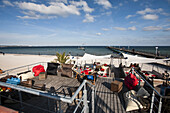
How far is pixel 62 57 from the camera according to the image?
43.1ft

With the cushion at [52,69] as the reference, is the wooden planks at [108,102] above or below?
below

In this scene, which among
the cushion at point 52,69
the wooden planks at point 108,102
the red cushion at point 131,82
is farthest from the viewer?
the cushion at point 52,69

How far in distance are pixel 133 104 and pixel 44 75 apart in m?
6.67

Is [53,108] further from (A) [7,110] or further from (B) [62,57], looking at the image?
(B) [62,57]

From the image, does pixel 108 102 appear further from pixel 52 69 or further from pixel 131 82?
pixel 52 69

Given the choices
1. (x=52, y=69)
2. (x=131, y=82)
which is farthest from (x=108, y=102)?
(x=52, y=69)

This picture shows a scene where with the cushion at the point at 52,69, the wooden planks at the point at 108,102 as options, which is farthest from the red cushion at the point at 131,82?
the cushion at the point at 52,69

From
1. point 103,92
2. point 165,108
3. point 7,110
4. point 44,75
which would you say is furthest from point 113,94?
point 44,75

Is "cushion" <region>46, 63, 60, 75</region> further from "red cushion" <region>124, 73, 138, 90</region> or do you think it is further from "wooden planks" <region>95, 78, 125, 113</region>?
"red cushion" <region>124, 73, 138, 90</region>

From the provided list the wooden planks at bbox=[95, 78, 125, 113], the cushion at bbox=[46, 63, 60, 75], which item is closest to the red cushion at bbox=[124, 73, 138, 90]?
the wooden planks at bbox=[95, 78, 125, 113]

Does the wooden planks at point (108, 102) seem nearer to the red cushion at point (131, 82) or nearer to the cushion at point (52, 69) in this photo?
the red cushion at point (131, 82)

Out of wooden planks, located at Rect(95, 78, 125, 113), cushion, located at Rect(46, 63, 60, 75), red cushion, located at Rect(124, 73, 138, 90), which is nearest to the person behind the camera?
wooden planks, located at Rect(95, 78, 125, 113)

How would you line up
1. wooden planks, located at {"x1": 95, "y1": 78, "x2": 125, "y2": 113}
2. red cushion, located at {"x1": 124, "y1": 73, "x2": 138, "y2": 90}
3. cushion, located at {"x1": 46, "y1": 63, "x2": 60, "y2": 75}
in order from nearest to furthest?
wooden planks, located at {"x1": 95, "y1": 78, "x2": 125, "y2": 113}
red cushion, located at {"x1": 124, "y1": 73, "x2": 138, "y2": 90}
cushion, located at {"x1": 46, "y1": 63, "x2": 60, "y2": 75}

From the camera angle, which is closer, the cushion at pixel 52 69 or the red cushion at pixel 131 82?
the red cushion at pixel 131 82
